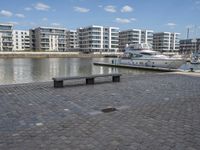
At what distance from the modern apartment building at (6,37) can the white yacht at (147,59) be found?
246 ft

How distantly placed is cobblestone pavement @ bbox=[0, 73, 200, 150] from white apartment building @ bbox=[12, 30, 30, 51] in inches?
4547

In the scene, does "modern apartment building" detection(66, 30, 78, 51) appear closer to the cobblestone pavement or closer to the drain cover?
the cobblestone pavement

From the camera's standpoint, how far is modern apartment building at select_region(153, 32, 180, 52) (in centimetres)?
13400

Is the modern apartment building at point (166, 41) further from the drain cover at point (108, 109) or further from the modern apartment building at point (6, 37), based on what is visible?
the drain cover at point (108, 109)

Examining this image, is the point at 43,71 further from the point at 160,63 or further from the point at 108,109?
the point at 108,109

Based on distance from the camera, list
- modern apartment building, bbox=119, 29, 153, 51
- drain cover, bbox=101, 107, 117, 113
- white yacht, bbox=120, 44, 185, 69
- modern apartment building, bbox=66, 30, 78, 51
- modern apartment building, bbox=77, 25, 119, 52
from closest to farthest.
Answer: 1. drain cover, bbox=101, 107, 117, 113
2. white yacht, bbox=120, 44, 185, 69
3. modern apartment building, bbox=77, 25, 119, 52
4. modern apartment building, bbox=119, 29, 153, 51
5. modern apartment building, bbox=66, 30, 78, 51

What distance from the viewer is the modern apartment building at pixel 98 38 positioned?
11162 centimetres

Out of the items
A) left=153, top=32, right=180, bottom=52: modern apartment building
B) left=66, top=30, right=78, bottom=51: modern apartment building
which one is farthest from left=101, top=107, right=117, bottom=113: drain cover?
left=153, top=32, right=180, bottom=52: modern apartment building

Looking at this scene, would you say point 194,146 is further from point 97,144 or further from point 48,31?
point 48,31

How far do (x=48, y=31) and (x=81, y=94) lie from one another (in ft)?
358

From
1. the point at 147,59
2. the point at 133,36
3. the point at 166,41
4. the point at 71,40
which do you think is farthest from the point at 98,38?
the point at 147,59

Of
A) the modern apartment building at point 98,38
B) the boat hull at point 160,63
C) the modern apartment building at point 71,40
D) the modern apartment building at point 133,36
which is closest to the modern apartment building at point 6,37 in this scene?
the modern apartment building at point 71,40

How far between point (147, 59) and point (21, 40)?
98093mm

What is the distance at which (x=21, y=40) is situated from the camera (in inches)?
4621
